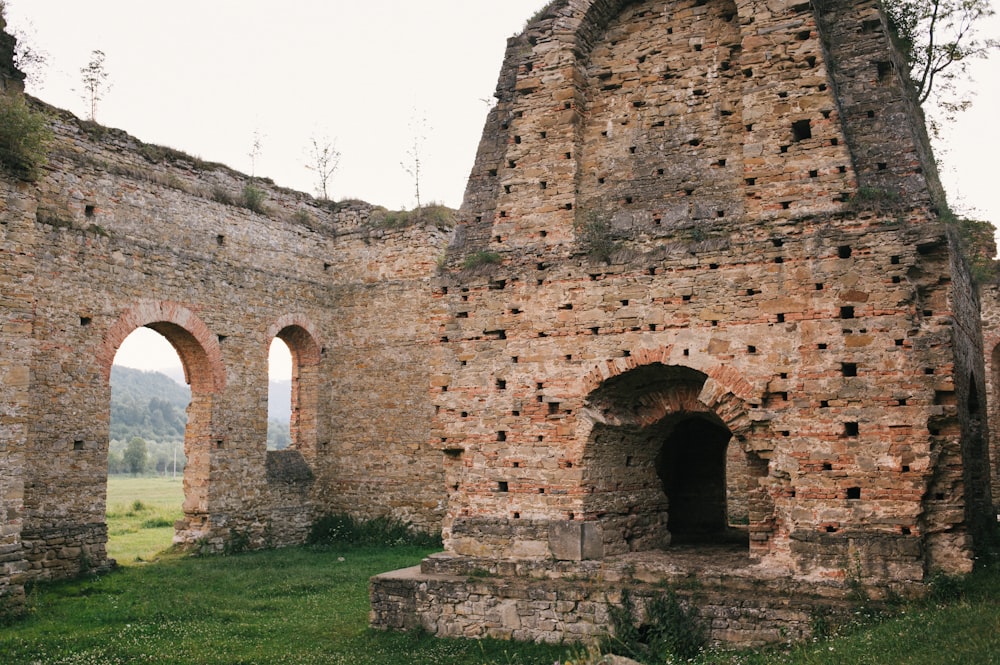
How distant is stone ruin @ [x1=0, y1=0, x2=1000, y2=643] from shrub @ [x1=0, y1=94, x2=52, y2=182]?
419mm

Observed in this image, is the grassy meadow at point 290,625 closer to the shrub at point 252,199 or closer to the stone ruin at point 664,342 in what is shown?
the stone ruin at point 664,342

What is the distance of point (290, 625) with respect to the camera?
384 inches

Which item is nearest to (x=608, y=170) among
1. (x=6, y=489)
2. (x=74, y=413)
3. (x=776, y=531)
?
(x=776, y=531)

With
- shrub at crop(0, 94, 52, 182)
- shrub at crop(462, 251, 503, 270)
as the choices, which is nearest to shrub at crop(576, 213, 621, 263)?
shrub at crop(462, 251, 503, 270)

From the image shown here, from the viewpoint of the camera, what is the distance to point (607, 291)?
30.2ft

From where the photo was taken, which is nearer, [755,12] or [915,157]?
[915,157]

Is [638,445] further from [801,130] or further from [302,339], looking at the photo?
[302,339]

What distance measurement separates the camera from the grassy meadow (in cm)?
644

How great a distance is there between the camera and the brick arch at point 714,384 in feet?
27.5

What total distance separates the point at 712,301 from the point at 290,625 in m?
6.20

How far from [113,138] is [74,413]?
4852mm

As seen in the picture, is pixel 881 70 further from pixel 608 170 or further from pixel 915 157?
pixel 608 170

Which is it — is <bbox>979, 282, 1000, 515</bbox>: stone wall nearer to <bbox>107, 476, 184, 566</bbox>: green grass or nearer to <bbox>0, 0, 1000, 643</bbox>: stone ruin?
<bbox>0, 0, 1000, 643</bbox>: stone ruin

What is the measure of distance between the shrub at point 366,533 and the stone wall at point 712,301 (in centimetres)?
658
